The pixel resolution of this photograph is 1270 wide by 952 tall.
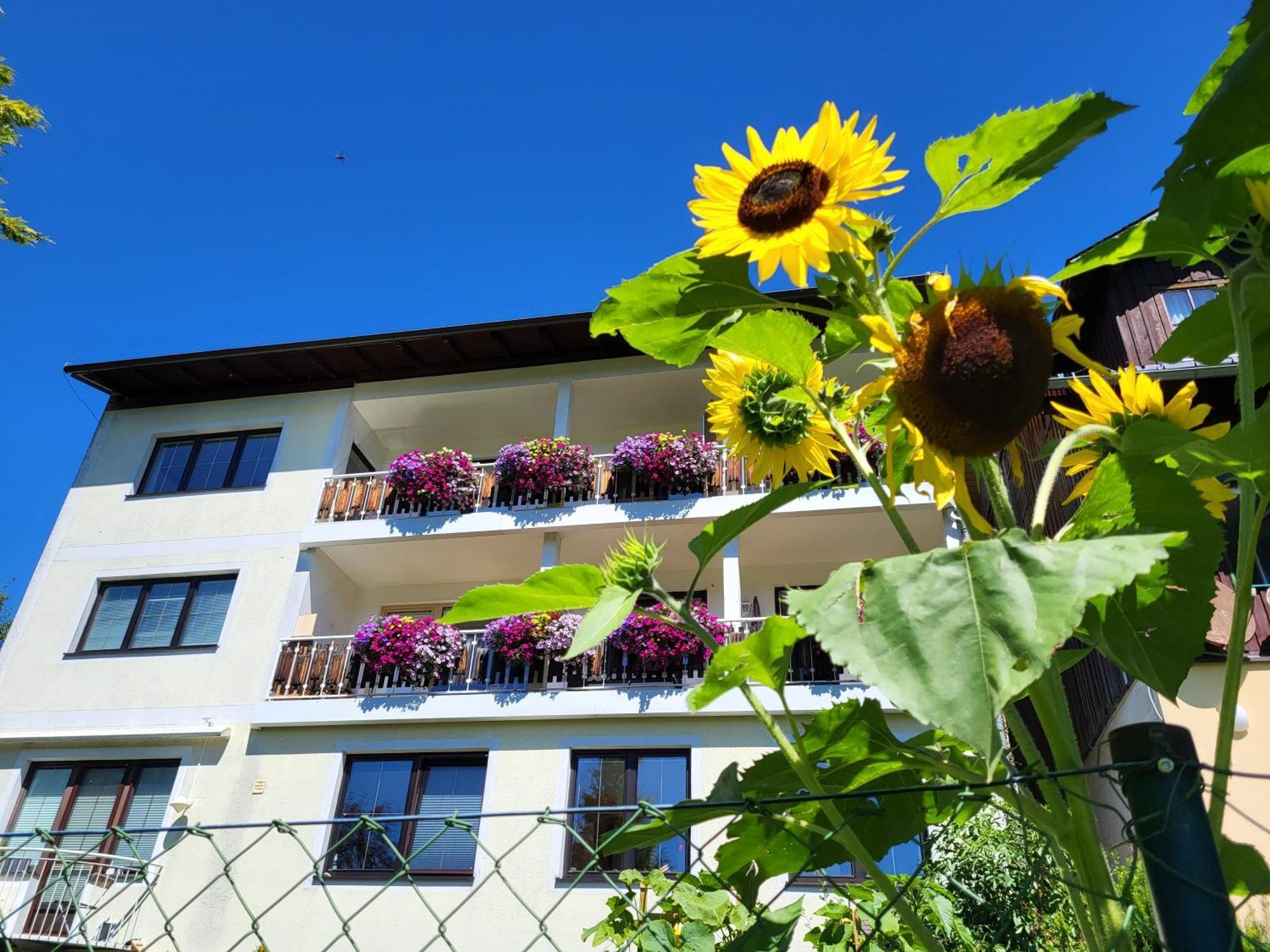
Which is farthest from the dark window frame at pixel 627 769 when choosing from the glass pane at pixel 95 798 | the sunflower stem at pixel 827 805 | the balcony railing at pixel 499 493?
the sunflower stem at pixel 827 805

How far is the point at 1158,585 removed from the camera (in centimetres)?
79

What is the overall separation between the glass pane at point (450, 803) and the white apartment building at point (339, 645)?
3 cm

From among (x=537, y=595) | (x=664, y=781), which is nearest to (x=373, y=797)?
(x=664, y=781)

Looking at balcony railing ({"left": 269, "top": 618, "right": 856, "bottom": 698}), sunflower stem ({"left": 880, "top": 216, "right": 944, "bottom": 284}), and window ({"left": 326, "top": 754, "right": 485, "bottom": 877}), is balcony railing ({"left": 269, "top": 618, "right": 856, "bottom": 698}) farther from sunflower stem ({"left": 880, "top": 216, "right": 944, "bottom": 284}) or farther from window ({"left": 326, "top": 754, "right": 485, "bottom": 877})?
sunflower stem ({"left": 880, "top": 216, "right": 944, "bottom": 284})

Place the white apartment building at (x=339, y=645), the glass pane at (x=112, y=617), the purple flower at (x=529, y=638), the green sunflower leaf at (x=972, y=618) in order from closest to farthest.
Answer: the green sunflower leaf at (x=972, y=618) < the white apartment building at (x=339, y=645) < the purple flower at (x=529, y=638) < the glass pane at (x=112, y=617)

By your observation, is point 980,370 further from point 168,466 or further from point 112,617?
point 168,466

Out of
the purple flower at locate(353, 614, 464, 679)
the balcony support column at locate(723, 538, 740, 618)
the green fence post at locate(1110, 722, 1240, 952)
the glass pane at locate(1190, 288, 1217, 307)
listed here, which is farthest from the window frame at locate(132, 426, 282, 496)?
the green fence post at locate(1110, 722, 1240, 952)

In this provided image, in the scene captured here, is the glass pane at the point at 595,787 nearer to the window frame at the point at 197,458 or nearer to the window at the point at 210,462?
the window frame at the point at 197,458

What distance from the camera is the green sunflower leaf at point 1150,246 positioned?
86 cm

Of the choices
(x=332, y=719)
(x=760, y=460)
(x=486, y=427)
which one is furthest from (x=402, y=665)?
(x=760, y=460)

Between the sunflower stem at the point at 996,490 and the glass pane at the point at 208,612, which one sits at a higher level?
the glass pane at the point at 208,612

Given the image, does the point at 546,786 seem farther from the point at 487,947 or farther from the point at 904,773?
the point at 904,773

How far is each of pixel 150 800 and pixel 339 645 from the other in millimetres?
2607

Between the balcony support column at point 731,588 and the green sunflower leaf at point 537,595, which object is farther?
the balcony support column at point 731,588
